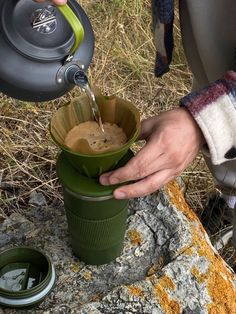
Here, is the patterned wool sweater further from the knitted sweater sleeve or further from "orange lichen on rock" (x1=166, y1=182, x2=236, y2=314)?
"orange lichen on rock" (x1=166, y1=182, x2=236, y2=314)

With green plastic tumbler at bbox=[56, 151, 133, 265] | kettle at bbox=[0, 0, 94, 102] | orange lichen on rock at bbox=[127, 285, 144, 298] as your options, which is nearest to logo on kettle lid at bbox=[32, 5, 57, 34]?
kettle at bbox=[0, 0, 94, 102]

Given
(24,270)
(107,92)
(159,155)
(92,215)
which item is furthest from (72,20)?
(107,92)

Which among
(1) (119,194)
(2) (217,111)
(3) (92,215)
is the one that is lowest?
(3) (92,215)

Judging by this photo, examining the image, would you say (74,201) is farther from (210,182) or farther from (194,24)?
(210,182)

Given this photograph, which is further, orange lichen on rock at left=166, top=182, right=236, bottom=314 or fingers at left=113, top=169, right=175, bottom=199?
orange lichen on rock at left=166, top=182, right=236, bottom=314

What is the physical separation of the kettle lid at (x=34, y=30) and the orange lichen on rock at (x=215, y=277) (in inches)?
24.9

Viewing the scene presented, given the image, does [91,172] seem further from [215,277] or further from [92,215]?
[215,277]

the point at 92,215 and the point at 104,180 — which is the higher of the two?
the point at 104,180

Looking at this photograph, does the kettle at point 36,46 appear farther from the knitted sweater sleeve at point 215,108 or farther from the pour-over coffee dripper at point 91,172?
the knitted sweater sleeve at point 215,108

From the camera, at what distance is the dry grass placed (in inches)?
85.9

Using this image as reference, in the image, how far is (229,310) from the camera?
1633mm

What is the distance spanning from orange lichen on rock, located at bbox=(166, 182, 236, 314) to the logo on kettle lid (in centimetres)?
67

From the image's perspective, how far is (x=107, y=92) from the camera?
9.20ft

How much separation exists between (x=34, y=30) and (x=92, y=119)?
0.27 metres
